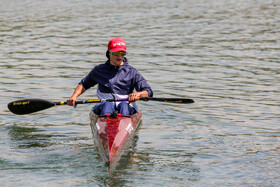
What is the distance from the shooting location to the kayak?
8583mm

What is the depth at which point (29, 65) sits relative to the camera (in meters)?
18.7

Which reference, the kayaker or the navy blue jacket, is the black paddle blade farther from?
the navy blue jacket

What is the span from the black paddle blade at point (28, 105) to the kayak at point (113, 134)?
1.28 m

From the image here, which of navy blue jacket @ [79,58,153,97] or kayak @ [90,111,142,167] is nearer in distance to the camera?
kayak @ [90,111,142,167]

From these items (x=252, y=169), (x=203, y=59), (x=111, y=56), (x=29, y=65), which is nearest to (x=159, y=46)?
(x=203, y=59)

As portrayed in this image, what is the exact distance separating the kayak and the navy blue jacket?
0.63m

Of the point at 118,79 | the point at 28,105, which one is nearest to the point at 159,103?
the point at 118,79

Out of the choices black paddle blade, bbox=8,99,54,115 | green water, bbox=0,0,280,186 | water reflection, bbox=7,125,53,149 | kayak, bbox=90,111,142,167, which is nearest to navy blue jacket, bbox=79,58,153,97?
kayak, bbox=90,111,142,167

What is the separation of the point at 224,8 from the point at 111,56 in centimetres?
3096

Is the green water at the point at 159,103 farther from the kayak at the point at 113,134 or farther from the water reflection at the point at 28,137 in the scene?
the kayak at the point at 113,134

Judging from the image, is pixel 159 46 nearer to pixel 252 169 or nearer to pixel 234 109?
pixel 234 109

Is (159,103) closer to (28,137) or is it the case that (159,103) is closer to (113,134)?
(28,137)

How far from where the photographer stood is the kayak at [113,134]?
8583 mm

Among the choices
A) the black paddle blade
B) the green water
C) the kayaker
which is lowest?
the green water
